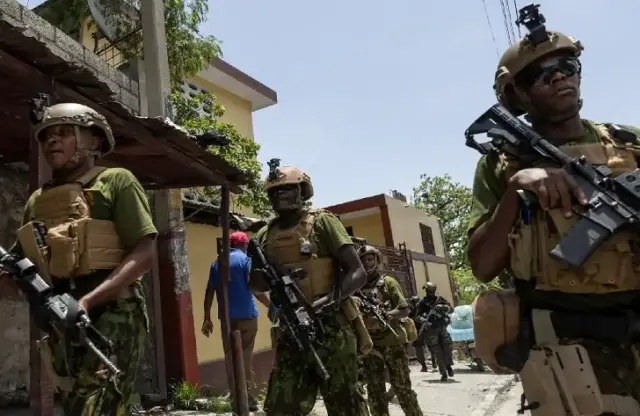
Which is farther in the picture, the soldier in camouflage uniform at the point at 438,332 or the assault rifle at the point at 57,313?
the soldier in camouflage uniform at the point at 438,332

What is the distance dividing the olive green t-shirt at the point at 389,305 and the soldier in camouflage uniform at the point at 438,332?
4159 mm

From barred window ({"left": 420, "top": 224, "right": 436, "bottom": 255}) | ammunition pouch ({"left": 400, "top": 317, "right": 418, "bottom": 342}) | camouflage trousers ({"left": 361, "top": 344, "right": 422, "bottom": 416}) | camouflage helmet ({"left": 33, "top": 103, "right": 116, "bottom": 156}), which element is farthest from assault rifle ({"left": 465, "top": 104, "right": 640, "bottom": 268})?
barred window ({"left": 420, "top": 224, "right": 436, "bottom": 255})

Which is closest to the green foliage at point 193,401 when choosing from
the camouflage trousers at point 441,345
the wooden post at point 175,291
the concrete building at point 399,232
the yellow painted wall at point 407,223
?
the wooden post at point 175,291

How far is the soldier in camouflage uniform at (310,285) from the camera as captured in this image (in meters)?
3.33

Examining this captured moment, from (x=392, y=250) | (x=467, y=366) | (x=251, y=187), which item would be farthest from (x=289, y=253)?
(x=392, y=250)

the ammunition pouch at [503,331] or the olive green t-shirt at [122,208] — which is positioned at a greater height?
the olive green t-shirt at [122,208]

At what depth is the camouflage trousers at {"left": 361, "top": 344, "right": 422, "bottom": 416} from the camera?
542 centimetres

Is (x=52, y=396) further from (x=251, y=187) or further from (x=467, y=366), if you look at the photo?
Answer: (x=467, y=366)

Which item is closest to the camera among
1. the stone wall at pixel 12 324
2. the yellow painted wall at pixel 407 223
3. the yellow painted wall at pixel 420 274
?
the stone wall at pixel 12 324

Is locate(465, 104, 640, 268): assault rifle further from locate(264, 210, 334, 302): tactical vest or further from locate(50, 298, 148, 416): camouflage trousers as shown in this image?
locate(264, 210, 334, 302): tactical vest

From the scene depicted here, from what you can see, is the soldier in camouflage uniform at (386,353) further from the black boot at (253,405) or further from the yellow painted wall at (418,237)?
the yellow painted wall at (418,237)

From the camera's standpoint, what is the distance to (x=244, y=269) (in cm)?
640

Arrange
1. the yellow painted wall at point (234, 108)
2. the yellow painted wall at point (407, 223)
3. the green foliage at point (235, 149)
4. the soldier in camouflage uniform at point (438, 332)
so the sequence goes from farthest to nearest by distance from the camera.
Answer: the yellow painted wall at point (407, 223) → the yellow painted wall at point (234, 108) → the soldier in camouflage uniform at point (438, 332) → the green foliage at point (235, 149)

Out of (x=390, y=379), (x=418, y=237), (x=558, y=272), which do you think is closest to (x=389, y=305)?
(x=390, y=379)
